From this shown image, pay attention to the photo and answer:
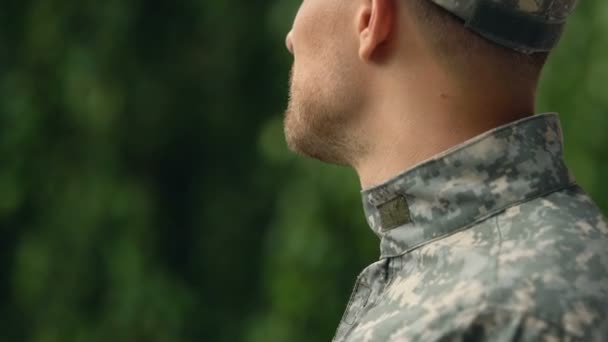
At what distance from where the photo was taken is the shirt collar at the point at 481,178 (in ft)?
6.44

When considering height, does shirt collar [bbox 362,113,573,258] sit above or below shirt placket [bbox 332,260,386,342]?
above

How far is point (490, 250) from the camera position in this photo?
1891mm

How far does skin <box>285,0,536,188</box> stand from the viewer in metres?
2.04

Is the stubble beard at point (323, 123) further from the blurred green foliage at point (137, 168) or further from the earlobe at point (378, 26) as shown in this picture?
the blurred green foliage at point (137, 168)

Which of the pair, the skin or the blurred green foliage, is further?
the blurred green foliage

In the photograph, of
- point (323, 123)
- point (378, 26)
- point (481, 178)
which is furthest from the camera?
point (323, 123)

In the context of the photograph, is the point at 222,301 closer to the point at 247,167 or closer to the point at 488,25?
the point at 247,167

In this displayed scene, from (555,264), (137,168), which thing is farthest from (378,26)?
(137,168)

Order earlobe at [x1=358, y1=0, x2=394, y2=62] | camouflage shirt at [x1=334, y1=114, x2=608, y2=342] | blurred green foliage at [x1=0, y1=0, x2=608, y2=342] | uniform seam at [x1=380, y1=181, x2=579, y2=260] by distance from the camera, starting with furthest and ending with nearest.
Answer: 1. blurred green foliage at [x1=0, y1=0, x2=608, y2=342]
2. earlobe at [x1=358, y1=0, x2=394, y2=62]
3. uniform seam at [x1=380, y1=181, x2=579, y2=260]
4. camouflage shirt at [x1=334, y1=114, x2=608, y2=342]

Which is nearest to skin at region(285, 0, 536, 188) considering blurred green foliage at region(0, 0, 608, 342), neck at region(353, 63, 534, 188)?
neck at region(353, 63, 534, 188)

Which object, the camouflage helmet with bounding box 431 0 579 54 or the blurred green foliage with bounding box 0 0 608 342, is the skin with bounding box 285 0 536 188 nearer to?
the camouflage helmet with bounding box 431 0 579 54

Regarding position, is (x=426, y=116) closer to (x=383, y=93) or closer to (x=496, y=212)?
(x=383, y=93)

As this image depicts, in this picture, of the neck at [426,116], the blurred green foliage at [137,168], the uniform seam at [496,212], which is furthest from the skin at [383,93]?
the blurred green foliage at [137,168]

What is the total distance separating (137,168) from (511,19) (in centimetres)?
449
